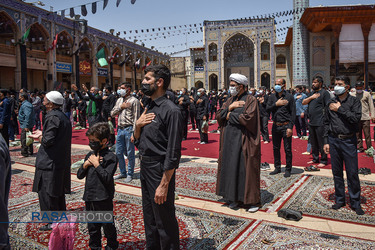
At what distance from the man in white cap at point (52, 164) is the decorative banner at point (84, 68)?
75.4 ft

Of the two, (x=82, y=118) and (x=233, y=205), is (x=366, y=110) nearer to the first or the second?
(x=233, y=205)

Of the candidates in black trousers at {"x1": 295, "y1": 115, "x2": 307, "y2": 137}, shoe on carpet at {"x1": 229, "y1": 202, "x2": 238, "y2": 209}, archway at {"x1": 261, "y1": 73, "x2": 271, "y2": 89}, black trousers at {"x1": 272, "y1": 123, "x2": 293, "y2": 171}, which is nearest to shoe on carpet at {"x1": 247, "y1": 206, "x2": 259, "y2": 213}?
shoe on carpet at {"x1": 229, "y1": 202, "x2": 238, "y2": 209}

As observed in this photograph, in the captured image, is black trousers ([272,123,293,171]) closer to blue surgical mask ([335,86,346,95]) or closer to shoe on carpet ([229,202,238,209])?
blue surgical mask ([335,86,346,95])

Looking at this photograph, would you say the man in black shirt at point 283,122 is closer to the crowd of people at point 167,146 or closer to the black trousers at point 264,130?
the crowd of people at point 167,146

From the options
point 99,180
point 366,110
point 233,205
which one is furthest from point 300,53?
point 99,180

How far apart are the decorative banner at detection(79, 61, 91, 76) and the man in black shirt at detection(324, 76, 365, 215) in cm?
2359

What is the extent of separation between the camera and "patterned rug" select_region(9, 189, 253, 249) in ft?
9.00

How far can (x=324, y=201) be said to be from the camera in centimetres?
376

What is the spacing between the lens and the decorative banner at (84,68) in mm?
24438

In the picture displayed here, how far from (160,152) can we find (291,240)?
1.56 meters

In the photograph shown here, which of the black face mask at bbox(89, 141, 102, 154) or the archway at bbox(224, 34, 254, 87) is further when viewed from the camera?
the archway at bbox(224, 34, 254, 87)

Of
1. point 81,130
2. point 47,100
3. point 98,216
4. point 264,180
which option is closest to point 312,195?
point 264,180

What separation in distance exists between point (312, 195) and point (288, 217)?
93 centimetres

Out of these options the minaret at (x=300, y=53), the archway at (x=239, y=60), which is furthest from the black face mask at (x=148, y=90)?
the archway at (x=239, y=60)
